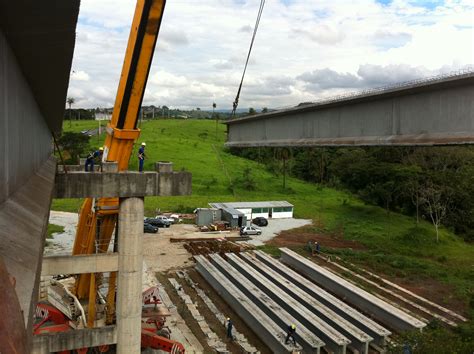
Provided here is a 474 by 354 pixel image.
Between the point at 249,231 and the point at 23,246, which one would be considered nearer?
the point at 23,246

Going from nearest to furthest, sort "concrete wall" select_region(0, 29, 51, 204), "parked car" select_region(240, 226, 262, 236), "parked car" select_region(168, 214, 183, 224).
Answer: "concrete wall" select_region(0, 29, 51, 204)
"parked car" select_region(240, 226, 262, 236)
"parked car" select_region(168, 214, 183, 224)

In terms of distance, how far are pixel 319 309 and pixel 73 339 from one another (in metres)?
11.2

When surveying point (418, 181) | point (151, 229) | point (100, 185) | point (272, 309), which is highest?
point (100, 185)

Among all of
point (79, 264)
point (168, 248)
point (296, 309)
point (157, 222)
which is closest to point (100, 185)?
point (79, 264)

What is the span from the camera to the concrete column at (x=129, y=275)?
14.0m

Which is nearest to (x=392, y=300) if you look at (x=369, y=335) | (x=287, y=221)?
(x=369, y=335)

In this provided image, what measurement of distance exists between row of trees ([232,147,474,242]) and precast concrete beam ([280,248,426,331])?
17.2 metres

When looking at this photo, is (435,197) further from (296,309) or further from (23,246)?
(23,246)

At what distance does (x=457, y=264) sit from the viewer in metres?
31.5

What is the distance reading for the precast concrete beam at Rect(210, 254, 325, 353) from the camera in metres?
16.7

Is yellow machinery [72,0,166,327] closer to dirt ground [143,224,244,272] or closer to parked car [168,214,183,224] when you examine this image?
dirt ground [143,224,244,272]

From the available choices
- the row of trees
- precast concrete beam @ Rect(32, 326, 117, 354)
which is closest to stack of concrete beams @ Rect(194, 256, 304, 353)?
precast concrete beam @ Rect(32, 326, 117, 354)

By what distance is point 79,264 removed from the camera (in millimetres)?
13297

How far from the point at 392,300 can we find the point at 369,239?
1444 centimetres
